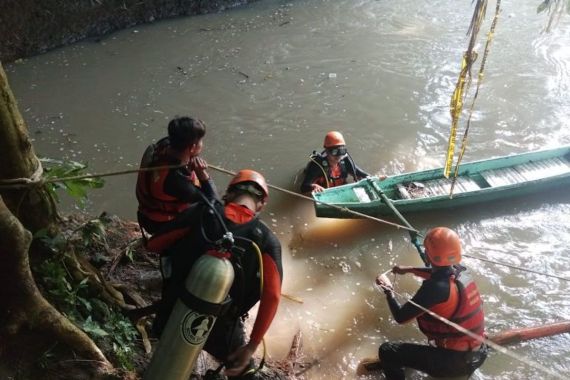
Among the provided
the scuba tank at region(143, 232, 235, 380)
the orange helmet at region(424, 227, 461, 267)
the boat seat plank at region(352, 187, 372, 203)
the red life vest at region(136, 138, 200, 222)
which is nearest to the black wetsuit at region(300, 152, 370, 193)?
the boat seat plank at region(352, 187, 372, 203)

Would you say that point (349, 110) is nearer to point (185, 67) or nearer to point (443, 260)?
point (185, 67)

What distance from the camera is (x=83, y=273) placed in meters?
3.85

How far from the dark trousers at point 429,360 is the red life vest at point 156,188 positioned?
7.83ft

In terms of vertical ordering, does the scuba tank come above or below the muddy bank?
above

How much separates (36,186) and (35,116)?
6705 mm

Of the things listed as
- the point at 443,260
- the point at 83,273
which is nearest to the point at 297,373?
the point at 443,260

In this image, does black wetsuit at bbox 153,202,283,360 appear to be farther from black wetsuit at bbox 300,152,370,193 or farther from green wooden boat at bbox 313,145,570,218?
black wetsuit at bbox 300,152,370,193

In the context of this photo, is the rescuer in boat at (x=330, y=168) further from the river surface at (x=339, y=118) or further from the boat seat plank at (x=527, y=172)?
the boat seat plank at (x=527, y=172)

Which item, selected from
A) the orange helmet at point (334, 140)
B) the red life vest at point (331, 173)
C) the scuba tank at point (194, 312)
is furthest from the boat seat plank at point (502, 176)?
the scuba tank at point (194, 312)

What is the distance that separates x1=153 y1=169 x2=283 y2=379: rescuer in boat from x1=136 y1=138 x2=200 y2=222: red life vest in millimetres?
977

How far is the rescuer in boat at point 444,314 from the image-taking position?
13.2 ft

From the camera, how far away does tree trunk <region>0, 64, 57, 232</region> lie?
9.28ft

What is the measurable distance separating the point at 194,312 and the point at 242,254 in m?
0.41

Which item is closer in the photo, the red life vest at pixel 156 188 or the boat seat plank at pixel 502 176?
the red life vest at pixel 156 188
